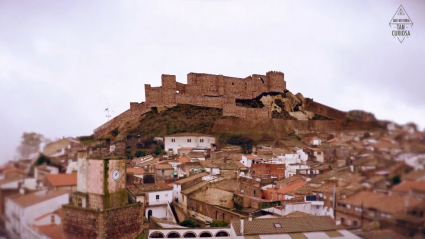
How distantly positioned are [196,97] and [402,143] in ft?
43.6

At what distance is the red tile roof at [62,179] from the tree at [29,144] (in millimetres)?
262

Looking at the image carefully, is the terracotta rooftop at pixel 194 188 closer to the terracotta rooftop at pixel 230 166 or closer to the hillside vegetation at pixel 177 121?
the terracotta rooftop at pixel 230 166

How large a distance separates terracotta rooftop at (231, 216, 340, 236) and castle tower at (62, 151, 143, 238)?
1.50m

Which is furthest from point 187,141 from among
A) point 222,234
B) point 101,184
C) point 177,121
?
point 101,184

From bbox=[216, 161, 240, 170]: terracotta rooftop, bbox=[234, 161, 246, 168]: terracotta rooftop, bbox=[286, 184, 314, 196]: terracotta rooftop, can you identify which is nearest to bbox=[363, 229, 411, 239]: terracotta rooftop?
bbox=[286, 184, 314, 196]: terracotta rooftop

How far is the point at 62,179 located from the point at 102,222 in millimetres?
881

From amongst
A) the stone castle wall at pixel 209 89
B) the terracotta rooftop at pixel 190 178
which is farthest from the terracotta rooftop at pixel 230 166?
the stone castle wall at pixel 209 89

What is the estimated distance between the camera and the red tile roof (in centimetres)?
297

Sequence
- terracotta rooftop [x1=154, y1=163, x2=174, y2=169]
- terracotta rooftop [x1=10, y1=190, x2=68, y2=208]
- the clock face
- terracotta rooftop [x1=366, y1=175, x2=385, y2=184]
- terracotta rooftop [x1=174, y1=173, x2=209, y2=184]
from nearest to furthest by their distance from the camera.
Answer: terracotta rooftop [x1=10, y1=190, x2=68, y2=208], terracotta rooftop [x1=366, y1=175, x2=385, y2=184], the clock face, terracotta rooftop [x1=174, y1=173, x2=209, y2=184], terracotta rooftop [x1=154, y1=163, x2=174, y2=169]

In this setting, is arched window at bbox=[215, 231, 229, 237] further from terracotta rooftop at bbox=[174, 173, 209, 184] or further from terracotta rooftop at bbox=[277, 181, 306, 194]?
terracotta rooftop at bbox=[174, 173, 209, 184]

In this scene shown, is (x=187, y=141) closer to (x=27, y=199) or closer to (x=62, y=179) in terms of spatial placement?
(x=62, y=179)

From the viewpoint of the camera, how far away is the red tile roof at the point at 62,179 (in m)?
2.97

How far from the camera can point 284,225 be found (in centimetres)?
460

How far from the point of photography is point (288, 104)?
57.7ft
